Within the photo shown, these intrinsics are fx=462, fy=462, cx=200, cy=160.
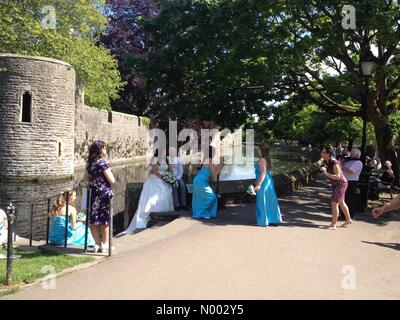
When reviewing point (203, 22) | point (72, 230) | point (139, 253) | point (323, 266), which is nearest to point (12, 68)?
point (203, 22)

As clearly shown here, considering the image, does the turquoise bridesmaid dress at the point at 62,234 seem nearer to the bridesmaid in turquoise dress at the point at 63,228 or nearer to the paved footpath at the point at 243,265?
the bridesmaid in turquoise dress at the point at 63,228

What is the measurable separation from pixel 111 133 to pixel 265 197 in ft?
95.5

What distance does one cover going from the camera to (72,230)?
785 cm

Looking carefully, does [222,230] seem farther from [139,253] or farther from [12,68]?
[12,68]

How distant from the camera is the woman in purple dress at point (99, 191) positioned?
6.89 metres

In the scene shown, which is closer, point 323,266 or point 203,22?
point 323,266

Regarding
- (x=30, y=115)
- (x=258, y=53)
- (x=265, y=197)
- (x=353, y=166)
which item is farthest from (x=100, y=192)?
(x=30, y=115)

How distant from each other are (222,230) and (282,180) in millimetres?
7020

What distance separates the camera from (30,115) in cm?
2361

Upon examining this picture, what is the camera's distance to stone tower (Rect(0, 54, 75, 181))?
23.1m

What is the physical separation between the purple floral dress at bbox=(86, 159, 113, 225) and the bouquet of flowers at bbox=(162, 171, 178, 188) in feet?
12.9

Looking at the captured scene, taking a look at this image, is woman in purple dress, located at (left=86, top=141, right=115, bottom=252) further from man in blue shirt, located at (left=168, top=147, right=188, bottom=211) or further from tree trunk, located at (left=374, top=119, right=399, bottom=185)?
tree trunk, located at (left=374, top=119, right=399, bottom=185)
